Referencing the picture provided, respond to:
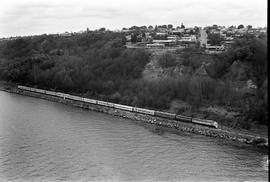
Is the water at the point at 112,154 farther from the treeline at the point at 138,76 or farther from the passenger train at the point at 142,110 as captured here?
the treeline at the point at 138,76

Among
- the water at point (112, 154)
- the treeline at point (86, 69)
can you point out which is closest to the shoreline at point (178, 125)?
the water at point (112, 154)

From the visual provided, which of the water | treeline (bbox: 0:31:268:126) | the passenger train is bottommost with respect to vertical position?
the water

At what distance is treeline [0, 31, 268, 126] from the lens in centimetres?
1528

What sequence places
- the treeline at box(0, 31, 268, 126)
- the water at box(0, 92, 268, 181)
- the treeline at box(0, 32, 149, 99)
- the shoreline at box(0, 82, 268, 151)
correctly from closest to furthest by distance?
the water at box(0, 92, 268, 181), the shoreline at box(0, 82, 268, 151), the treeline at box(0, 31, 268, 126), the treeline at box(0, 32, 149, 99)

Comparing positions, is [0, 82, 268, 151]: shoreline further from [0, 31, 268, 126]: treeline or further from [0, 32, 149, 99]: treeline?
[0, 32, 149, 99]: treeline

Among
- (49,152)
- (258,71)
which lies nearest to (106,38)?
(258,71)

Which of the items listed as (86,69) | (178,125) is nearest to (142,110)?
(178,125)

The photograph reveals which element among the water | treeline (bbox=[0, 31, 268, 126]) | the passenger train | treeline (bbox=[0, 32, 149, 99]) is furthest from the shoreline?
treeline (bbox=[0, 32, 149, 99])

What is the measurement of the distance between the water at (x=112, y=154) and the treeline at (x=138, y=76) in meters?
3.12

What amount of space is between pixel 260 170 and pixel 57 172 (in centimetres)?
481

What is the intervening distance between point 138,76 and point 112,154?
1041 cm

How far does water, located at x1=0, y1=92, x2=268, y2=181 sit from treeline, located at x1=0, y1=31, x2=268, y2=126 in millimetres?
3123

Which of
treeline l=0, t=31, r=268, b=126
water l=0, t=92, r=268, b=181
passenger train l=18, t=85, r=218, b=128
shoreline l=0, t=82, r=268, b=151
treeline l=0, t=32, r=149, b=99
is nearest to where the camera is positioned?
water l=0, t=92, r=268, b=181

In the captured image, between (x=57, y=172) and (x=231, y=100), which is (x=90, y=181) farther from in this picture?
(x=231, y=100)
